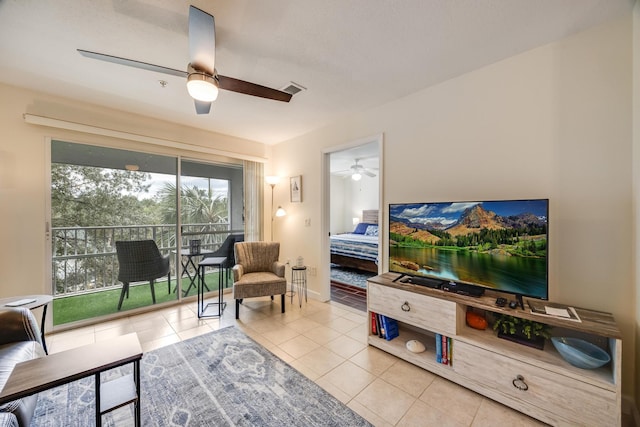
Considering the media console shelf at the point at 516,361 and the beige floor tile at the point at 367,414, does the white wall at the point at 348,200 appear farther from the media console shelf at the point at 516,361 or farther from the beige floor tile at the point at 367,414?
the beige floor tile at the point at 367,414

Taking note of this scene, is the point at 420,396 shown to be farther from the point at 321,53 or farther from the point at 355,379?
the point at 321,53

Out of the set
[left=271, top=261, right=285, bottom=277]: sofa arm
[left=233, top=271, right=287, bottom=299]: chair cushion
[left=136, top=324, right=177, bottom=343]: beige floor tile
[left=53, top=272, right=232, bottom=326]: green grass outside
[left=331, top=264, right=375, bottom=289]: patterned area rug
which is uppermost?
[left=271, top=261, right=285, bottom=277]: sofa arm

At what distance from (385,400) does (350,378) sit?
1.03 feet

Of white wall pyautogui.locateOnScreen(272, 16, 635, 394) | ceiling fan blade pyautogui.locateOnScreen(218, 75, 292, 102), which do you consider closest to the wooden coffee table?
ceiling fan blade pyautogui.locateOnScreen(218, 75, 292, 102)

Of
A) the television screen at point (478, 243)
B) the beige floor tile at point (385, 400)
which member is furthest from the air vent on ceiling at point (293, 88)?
the beige floor tile at point (385, 400)

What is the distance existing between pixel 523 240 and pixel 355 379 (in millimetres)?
1634

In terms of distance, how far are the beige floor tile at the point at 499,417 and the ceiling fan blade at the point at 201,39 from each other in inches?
110

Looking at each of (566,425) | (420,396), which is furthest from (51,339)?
(566,425)

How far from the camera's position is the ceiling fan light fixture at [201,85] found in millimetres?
1505

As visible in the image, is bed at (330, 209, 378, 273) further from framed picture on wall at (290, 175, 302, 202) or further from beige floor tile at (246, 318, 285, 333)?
beige floor tile at (246, 318, 285, 333)

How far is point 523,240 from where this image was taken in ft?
5.76

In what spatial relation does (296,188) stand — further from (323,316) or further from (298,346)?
(298,346)

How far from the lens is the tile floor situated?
1613mm

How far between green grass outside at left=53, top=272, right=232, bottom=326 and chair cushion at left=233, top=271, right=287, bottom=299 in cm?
120
